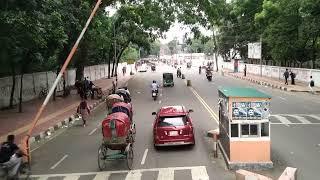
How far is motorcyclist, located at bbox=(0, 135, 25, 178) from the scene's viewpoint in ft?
44.8

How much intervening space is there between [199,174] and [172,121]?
13.1 feet

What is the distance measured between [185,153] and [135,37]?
180 ft

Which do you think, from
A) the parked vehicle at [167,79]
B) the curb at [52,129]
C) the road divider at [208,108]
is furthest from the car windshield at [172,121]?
the parked vehicle at [167,79]

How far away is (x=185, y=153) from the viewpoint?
58.9 ft

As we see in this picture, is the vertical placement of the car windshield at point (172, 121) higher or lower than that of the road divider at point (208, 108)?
higher

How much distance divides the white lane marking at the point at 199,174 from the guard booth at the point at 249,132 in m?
0.81

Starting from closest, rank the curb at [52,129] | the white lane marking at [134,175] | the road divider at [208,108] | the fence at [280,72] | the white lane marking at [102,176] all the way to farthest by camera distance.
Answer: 1. the white lane marking at [134,175]
2. the white lane marking at [102,176]
3. the curb at [52,129]
4. the road divider at [208,108]
5. the fence at [280,72]

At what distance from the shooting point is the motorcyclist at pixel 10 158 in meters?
13.6

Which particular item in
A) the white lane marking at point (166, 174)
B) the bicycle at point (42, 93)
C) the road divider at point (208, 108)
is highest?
the bicycle at point (42, 93)

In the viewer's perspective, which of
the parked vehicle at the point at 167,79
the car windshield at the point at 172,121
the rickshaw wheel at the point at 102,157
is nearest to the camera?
the rickshaw wheel at the point at 102,157

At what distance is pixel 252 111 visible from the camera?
49.8 ft

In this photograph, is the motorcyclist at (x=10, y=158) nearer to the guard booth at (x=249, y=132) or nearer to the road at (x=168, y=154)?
the road at (x=168, y=154)

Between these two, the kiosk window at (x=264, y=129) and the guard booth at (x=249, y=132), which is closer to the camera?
the guard booth at (x=249, y=132)

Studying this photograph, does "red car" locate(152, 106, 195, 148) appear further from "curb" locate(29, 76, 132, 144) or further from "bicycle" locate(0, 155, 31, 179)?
"curb" locate(29, 76, 132, 144)
